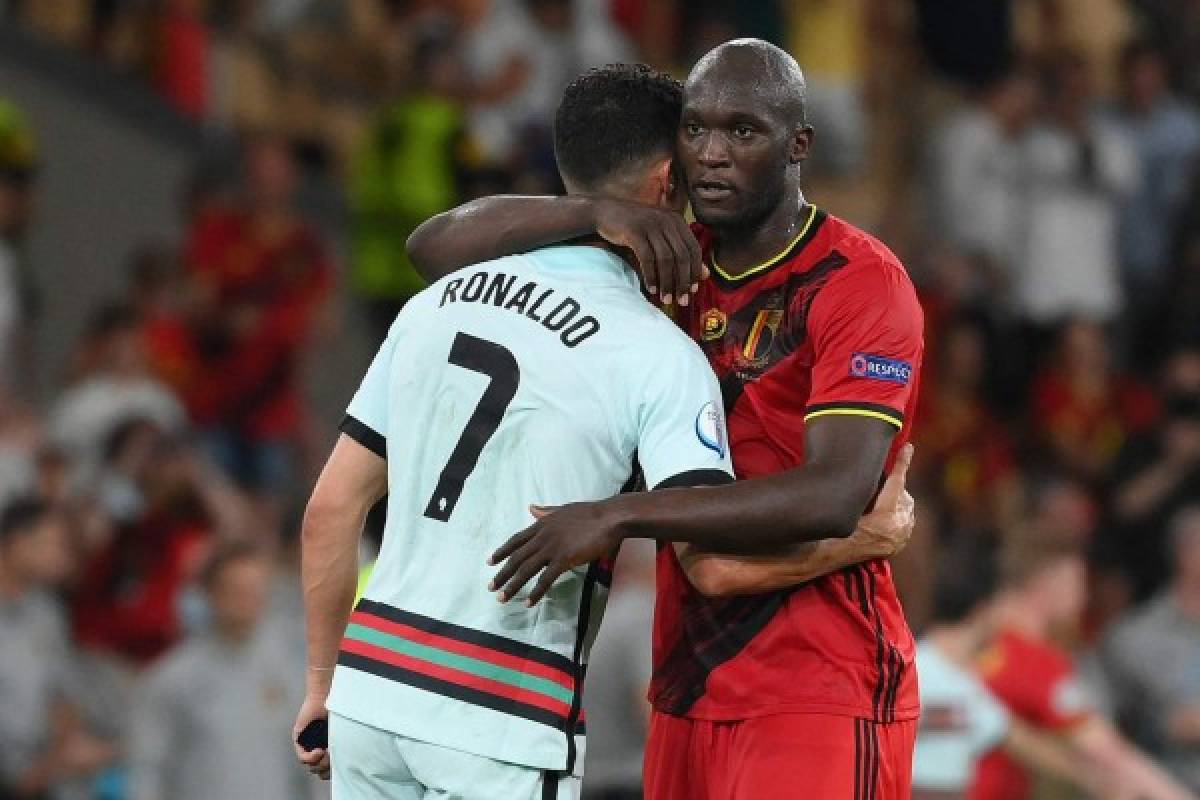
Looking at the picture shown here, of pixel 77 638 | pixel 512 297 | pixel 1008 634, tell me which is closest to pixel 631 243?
pixel 512 297

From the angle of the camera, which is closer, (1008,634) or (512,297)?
(512,297)

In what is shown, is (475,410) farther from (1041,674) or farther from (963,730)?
(1041,674)

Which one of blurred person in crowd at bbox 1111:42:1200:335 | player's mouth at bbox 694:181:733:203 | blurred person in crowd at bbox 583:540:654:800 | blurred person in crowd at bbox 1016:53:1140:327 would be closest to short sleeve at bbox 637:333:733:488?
player's mouth at bbox 694:181:733:203

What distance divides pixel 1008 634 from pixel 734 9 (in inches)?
253

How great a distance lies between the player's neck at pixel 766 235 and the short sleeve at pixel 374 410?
0.72 m

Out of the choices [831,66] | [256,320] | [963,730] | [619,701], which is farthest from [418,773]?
[831,66]

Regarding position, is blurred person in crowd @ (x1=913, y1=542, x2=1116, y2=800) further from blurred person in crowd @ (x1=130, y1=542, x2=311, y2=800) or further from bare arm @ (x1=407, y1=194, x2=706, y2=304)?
blurred person in crowd @ (x1=130, y1=542, x2=311, y2=800)

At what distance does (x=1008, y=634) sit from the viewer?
25.6 feet

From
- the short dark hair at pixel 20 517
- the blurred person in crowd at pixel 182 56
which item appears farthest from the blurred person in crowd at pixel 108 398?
the blurred person in crowd at pixel 182 56

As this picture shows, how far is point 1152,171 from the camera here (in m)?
13.8

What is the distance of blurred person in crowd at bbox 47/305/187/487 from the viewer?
10.8 meters

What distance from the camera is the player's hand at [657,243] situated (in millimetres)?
4559

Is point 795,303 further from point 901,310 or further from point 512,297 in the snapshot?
point 512,297

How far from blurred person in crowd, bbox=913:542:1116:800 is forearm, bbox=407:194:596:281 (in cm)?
240
